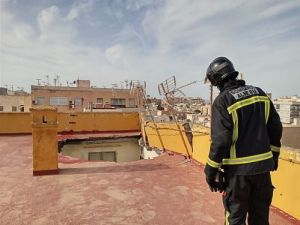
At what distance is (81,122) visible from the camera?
14008mm

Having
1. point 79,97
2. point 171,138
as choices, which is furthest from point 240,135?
point 79,97

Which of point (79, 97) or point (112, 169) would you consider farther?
point (79, 97)

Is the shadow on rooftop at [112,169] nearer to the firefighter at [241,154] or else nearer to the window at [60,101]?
the firefighter at [241,154]

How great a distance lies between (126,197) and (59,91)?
134 feet

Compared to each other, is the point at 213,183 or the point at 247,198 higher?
the point at 213,183

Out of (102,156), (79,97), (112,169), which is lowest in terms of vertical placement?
(102,156)

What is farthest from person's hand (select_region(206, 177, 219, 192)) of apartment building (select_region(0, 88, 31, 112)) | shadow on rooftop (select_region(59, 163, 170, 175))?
apartment building (select_region(0, 88, 31, 112))

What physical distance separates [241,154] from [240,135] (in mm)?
176

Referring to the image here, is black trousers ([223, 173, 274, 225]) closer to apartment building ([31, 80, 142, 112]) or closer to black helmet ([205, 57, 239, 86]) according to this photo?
black helmet ([205, 57, 239, 86])

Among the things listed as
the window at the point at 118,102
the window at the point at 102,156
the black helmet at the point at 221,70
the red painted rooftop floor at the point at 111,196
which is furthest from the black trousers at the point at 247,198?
the window at the point at 118,102

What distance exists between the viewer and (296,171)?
13.1 feet

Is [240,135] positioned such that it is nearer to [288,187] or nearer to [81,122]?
[288,187]

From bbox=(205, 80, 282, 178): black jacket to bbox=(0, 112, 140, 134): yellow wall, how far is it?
11715 mm

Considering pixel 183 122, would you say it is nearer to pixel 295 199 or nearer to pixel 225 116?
pixel 295 199
